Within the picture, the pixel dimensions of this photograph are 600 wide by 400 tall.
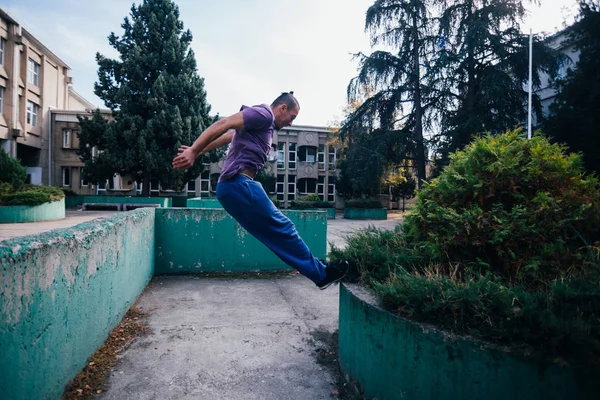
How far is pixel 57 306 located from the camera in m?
2.42

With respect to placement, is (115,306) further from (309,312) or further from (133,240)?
(309,312)

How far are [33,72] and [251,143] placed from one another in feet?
126

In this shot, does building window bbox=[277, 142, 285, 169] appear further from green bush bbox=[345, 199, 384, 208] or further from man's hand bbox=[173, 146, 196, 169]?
man's hand bbox=[173, 146, 196, 169]

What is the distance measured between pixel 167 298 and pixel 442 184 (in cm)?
417

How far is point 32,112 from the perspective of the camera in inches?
1288

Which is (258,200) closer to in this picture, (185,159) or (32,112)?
(185,159)

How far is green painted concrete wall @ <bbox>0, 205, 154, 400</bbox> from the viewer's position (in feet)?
6.05

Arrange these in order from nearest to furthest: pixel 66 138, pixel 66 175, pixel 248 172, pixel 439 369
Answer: pixel 439 369 < pixel 248 172 < pixel 66 138 < pixel 66 175

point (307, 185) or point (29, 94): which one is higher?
point (29, 94)

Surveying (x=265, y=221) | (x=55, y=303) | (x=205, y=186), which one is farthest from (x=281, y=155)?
(x=55, y=303)

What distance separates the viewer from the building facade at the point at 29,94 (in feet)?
93.4

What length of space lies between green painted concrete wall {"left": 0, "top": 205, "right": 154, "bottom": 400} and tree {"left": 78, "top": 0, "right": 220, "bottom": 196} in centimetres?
2388

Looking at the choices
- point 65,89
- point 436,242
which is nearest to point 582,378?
point 436,242

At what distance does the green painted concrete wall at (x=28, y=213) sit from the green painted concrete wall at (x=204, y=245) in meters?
14.8
